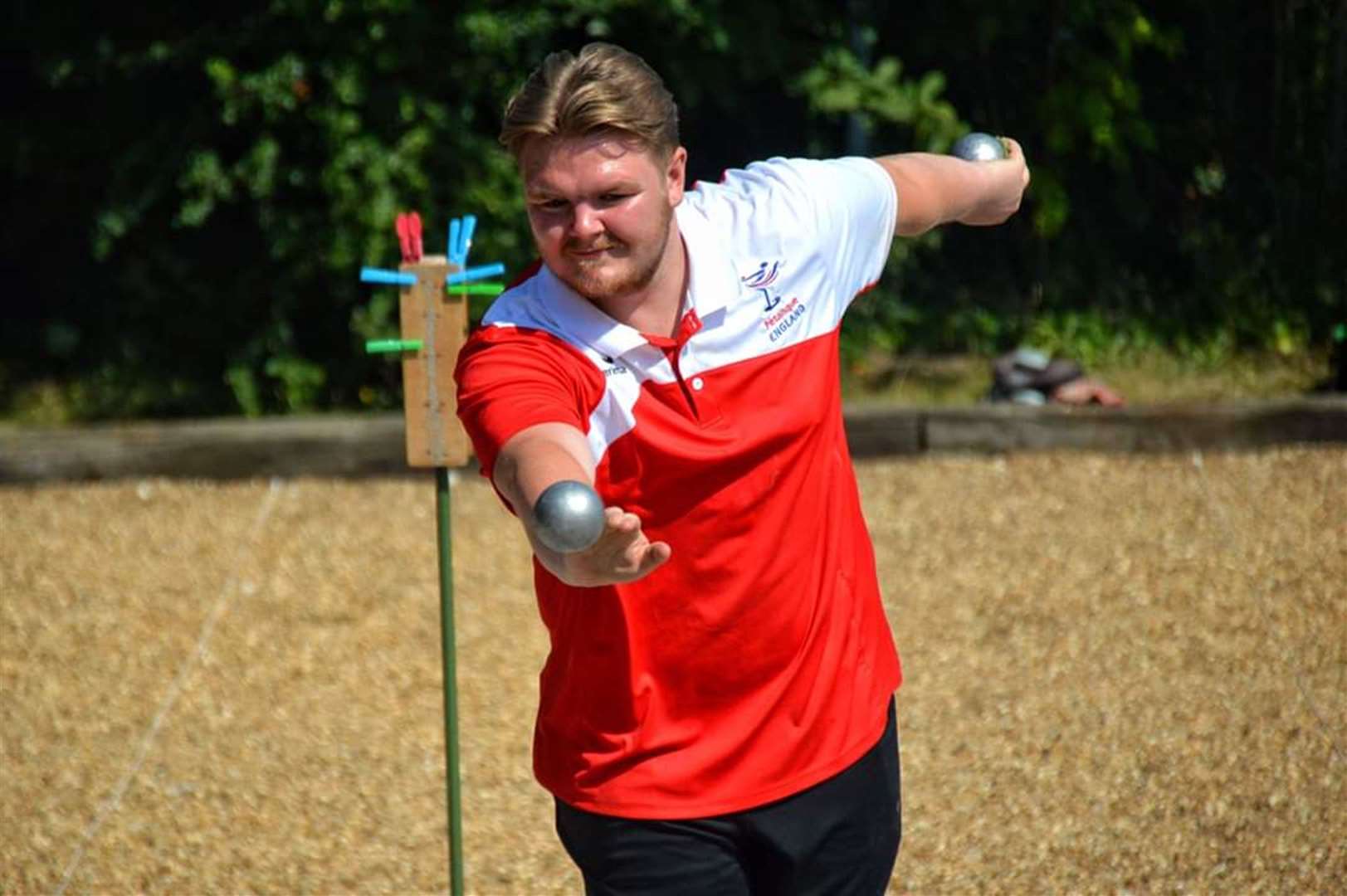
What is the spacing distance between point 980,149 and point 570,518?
4.13ft

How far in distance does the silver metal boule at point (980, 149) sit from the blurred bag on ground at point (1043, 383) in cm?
485

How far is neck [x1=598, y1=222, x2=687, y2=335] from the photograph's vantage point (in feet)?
7.66

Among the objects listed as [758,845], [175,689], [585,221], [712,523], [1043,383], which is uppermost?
[585,221]

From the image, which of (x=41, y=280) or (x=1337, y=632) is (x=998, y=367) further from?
(x=41, y=280)

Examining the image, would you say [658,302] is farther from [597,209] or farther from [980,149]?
Answer: [980,149]

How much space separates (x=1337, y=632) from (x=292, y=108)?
488 cm

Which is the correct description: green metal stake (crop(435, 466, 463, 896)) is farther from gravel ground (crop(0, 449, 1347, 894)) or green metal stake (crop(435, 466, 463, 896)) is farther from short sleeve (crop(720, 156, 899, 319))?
short sleeve (crop(720, 156, 899, 319))

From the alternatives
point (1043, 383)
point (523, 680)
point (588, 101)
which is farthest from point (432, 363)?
point (1043, 383)

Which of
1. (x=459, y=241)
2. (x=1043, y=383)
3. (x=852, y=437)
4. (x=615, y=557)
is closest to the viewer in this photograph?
(x=615, y=557)

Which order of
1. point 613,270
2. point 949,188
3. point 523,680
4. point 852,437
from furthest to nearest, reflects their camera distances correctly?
point 852,437
point 523,680
point 949,188
point 613,270

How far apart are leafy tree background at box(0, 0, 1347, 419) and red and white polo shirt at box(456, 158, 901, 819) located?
545 centimetres

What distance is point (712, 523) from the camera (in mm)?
2328

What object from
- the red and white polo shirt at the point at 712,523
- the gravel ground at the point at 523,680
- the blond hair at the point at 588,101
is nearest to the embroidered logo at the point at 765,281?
the red and white polo shirt at the point at 712,523

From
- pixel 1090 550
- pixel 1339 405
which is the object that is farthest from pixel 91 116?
pixel 1339 405
